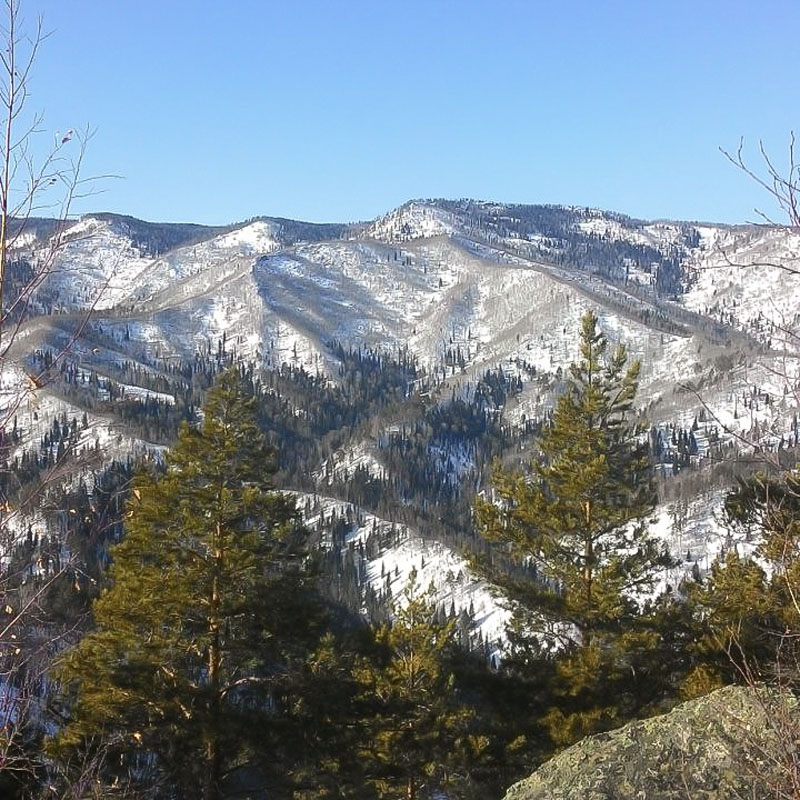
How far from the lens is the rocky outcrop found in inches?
223

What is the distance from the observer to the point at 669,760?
6090 mm

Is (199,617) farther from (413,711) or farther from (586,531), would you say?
(586,531)

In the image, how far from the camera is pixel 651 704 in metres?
13.7

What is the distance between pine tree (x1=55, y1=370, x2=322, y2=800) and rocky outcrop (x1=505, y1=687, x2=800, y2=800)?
280 inches

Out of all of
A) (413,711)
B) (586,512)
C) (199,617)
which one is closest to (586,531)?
(586,512)

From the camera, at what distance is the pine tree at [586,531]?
13977 mm

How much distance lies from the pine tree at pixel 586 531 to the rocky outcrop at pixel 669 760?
7.22 metres

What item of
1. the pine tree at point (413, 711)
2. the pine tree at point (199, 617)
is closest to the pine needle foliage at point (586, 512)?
the pine tree at point (413, 711)

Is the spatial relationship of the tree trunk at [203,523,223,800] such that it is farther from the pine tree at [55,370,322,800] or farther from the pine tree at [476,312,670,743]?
the pine tree at [476,312,670,743]

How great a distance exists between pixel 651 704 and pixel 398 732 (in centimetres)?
499

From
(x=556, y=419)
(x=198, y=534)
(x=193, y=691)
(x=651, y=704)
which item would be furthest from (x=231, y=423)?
(x=651, y=704)

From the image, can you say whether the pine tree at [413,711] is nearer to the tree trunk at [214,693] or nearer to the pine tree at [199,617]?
the pine tree at [199,617]

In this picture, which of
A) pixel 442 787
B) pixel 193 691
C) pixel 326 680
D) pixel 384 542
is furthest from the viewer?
pixel 384 542

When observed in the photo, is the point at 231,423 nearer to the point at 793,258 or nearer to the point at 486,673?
the point at 486,673
